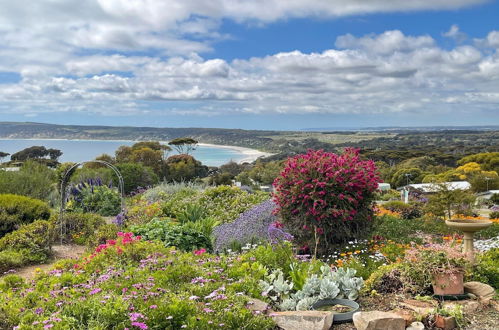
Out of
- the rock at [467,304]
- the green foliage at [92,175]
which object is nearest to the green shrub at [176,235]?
the rock at [467,304]

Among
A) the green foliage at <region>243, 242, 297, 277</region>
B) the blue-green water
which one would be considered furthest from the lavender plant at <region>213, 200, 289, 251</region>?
the blue-green water

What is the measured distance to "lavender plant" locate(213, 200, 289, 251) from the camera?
28.9ft

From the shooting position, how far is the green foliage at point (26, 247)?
8.14 meters

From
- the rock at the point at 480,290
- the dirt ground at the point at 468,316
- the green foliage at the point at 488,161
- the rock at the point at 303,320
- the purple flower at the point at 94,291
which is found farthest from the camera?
the green foliage at the point at 488,161

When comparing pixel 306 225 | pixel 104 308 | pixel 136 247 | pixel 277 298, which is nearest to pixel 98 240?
pixel 136 247

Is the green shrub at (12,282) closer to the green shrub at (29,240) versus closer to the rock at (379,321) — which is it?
the green shrub at (29,240)

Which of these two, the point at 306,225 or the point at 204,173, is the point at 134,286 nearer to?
the point at 306,225

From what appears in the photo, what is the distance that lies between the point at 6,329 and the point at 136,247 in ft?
6.77

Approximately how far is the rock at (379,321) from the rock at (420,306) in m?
0.44

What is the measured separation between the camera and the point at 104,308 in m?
3.57

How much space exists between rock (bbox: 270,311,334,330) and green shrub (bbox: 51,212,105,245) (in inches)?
272

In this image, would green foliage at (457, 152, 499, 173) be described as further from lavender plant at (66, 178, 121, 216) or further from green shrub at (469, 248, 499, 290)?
green shrub at (469, 248, 499, 290)

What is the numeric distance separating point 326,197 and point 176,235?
2.76 meters

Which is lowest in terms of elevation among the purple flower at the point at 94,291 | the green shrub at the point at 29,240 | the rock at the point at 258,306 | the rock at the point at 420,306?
the green shrub at the point at 29,240
